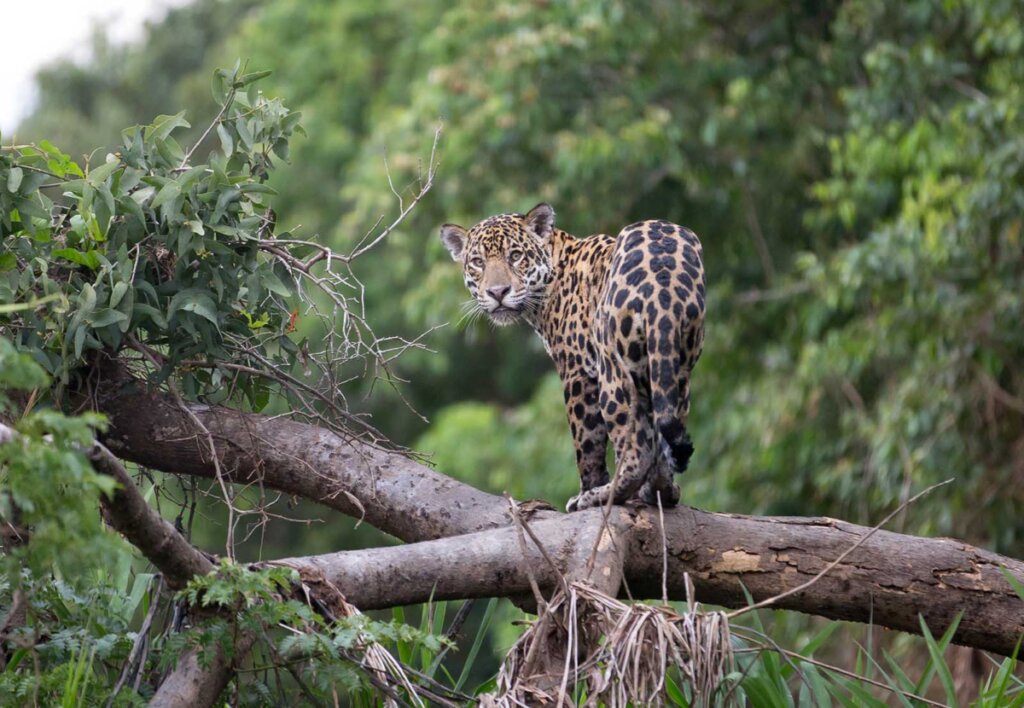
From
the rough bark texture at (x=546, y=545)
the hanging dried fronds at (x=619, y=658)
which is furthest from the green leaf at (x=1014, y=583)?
the hanging dried fronds at (x=619, y=658)

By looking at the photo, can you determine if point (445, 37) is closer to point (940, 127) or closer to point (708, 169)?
point (708, 169)

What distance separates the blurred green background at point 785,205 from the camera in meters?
9.23

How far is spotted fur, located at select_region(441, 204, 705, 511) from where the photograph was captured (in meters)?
5.28

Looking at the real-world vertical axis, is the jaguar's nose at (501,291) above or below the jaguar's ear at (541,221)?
below

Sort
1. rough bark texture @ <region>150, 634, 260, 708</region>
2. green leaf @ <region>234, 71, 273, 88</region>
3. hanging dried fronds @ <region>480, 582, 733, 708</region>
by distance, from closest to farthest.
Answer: hanging dried fronds @ <region>480, 582, 733, 708</region>, rough bark texture @ <region>150, 634, 260, 708</region>, green leaf @ <region>234, 71, 273, 88</region>

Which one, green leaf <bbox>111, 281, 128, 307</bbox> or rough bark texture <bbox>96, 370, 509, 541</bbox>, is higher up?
green leaf <bbox>111, 281, 128, 307</bbox>

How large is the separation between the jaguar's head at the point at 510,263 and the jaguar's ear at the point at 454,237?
97mm

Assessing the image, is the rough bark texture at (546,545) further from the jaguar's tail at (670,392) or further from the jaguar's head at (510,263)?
the jaguar's head at (510,263)

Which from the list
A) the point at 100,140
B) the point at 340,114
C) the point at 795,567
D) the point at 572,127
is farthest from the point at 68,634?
the point at 100,140

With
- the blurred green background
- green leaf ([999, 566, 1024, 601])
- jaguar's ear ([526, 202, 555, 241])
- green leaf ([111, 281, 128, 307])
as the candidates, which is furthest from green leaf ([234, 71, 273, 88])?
green leaf ([999, 566, 1024, 601])

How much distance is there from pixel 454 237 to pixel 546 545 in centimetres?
273

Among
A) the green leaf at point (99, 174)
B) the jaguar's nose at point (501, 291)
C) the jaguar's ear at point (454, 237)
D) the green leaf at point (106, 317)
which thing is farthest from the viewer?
the jaguar's ear at point (454, 237)

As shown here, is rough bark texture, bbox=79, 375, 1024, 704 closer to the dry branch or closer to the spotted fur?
the dry branch

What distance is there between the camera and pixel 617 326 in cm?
545
